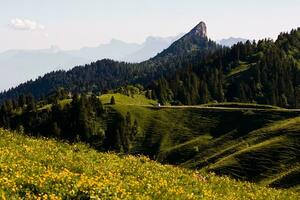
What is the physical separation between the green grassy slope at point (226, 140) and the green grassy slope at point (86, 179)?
3348 centimetres

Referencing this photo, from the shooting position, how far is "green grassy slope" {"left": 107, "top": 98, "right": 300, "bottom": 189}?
8012 centimetres

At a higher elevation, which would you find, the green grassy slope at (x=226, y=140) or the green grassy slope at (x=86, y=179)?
the green grassy slope at (x=86, y=179)

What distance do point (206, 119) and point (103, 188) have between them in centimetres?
12933

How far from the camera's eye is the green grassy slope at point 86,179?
15219 millimetres

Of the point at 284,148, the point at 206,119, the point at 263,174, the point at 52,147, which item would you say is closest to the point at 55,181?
the point at 52,147

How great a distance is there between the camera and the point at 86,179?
16391mm

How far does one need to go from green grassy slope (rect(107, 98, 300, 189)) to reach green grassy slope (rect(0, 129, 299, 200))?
3348 cm

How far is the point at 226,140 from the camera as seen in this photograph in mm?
122125

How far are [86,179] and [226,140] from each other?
108 meters

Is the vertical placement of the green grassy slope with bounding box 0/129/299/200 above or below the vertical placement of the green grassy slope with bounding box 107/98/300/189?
above

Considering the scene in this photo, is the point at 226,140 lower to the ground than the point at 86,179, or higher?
lower

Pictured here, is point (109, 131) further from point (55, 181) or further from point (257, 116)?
point (55, 181)

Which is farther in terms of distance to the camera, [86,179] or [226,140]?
[226,140]

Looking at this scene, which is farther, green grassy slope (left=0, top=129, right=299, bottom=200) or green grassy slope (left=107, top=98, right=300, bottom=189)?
green grassy slope (left=107, top=98, right=300, bottom=189)
